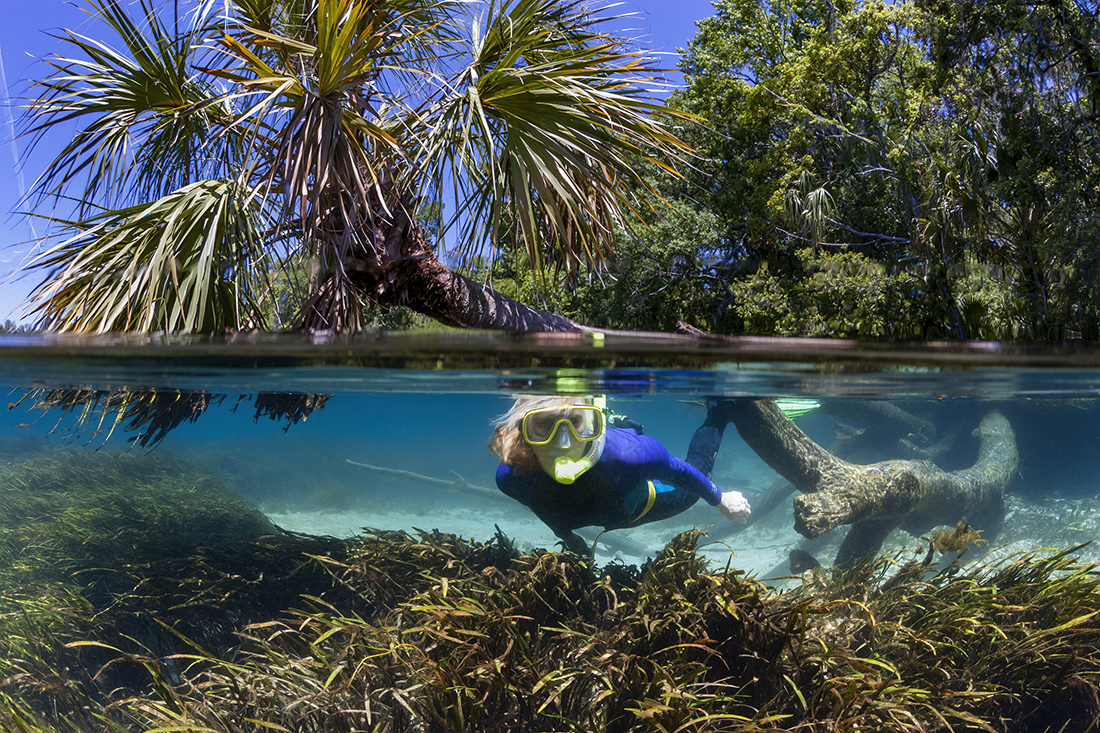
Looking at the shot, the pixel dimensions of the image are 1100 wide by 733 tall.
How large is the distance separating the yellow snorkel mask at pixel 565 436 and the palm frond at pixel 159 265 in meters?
2.79

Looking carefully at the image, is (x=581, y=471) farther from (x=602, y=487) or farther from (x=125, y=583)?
(x=125, y=583)

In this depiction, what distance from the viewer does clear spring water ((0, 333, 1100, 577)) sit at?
17.1 ft

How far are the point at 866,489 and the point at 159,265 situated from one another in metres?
6.20

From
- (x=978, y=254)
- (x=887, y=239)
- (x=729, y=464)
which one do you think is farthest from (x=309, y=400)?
(x=887, y=239)

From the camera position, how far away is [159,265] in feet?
16.6

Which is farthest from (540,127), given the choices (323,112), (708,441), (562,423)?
(708,441)

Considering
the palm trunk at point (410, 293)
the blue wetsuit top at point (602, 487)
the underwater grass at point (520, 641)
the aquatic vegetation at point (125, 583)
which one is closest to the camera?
the underwater grass at point (520, 641)

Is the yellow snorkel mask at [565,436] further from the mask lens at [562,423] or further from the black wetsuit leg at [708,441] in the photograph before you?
the black wetsuit leg at [708,441]

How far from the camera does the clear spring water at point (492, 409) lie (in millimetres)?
5227

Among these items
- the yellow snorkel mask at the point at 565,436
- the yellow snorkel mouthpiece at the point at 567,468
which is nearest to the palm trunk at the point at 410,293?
the yellow snorkel mask at the point at 565,436

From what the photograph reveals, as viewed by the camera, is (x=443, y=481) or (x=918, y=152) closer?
(x=443, y=481)

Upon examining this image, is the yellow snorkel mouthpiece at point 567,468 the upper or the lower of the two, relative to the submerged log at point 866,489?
upper

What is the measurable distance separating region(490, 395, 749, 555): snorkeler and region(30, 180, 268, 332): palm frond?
266 cm

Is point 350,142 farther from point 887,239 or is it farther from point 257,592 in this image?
point 887,239
